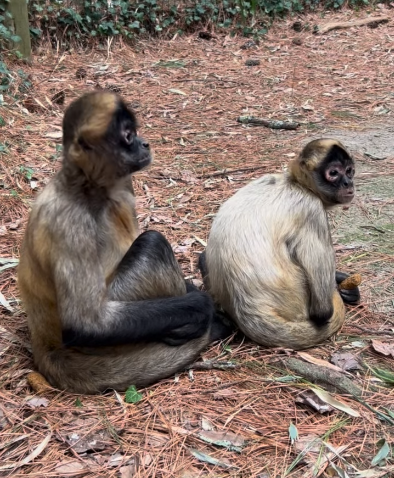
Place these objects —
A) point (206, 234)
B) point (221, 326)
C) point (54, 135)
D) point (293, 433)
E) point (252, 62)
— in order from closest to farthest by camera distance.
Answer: point (293, 433) → point (221, 326) → point (206, 234) → point (54, 135) → point (252, 62)

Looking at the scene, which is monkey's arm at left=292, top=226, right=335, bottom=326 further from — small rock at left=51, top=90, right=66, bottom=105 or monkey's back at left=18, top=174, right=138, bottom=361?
small rock at left=51, top=90, right=66, bottom=105

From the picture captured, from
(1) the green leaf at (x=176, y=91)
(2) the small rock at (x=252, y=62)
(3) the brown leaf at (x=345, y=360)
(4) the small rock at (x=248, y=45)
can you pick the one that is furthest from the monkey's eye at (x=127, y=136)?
(4) the small rock at (x=248, y=45)

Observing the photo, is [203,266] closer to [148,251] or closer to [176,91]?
[148,251]

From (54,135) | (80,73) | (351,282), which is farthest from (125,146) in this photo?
(80,73)

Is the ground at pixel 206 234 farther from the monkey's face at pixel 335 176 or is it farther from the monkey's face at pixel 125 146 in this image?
the monkey's face at pixel 125 146

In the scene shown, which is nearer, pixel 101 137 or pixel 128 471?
pixel 128 471

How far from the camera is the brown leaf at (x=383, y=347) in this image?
4270 millimetres

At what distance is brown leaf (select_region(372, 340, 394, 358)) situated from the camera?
14.0ft

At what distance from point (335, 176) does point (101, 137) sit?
1.87 metres

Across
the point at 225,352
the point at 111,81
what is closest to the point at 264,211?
the point at 225,352

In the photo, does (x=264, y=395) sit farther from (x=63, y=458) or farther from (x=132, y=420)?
(x=63, y=458)

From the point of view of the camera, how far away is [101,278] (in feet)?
12.1

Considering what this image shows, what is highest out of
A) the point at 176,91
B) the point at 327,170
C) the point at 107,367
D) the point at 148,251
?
the point at 327,170

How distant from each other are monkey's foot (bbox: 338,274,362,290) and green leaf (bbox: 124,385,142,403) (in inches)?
80.0
